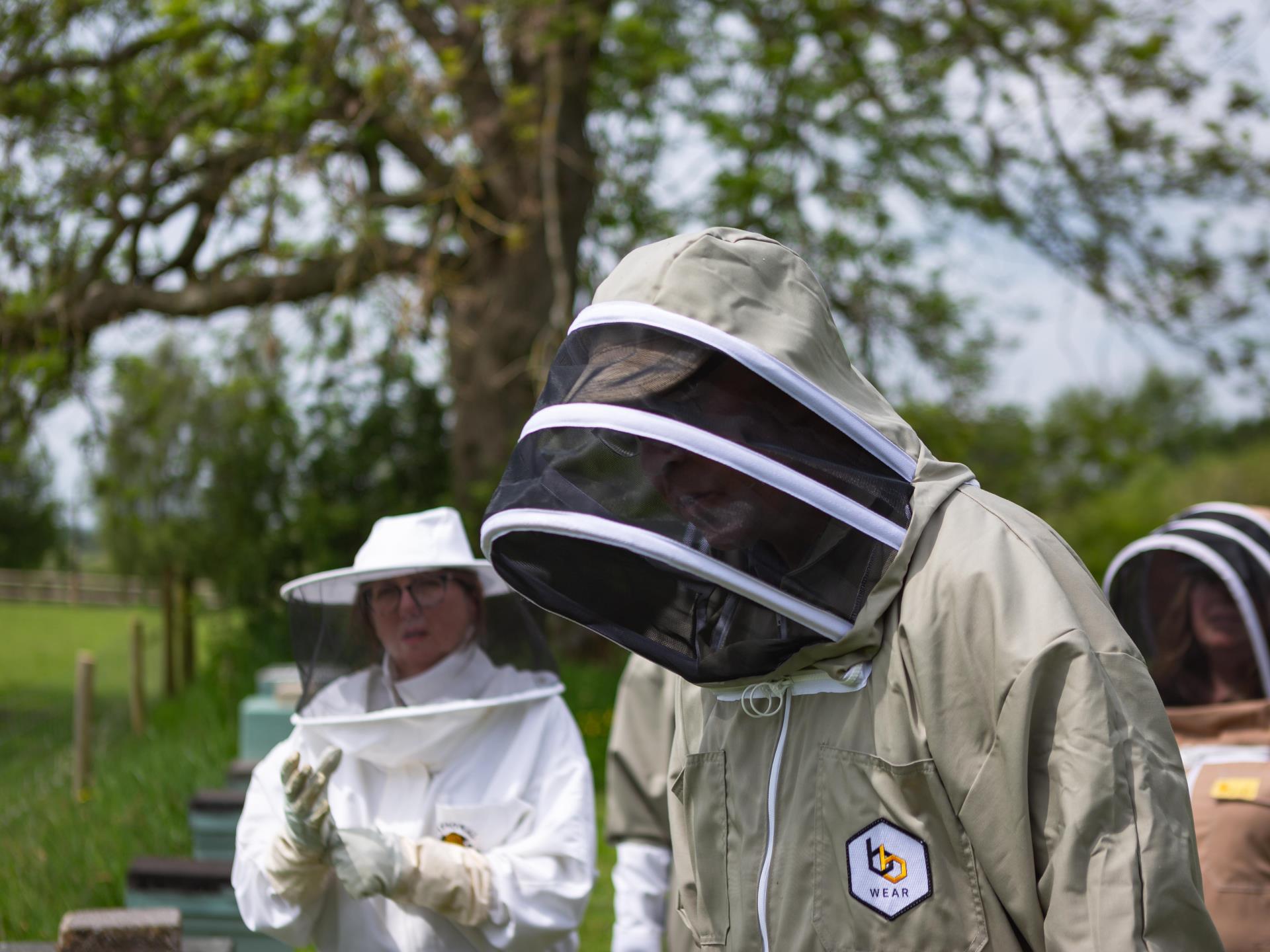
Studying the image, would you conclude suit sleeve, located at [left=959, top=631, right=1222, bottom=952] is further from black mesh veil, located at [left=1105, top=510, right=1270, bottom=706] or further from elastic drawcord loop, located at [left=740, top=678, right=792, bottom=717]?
black mesh veil, located at [left=1105, top=510, right=1270, bottom=706]

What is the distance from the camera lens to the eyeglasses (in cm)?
300

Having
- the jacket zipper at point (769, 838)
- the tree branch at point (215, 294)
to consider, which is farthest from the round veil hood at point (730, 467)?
the tree branch at point (215, 294)

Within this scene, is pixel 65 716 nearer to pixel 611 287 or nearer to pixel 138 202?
pixel 138 202

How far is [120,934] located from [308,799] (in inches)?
32.2

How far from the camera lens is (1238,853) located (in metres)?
2.62

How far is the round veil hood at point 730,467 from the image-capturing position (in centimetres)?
162

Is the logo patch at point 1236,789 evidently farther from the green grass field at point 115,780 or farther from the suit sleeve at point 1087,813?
the green grass field at point 115,780

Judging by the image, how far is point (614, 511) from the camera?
5.46 ft

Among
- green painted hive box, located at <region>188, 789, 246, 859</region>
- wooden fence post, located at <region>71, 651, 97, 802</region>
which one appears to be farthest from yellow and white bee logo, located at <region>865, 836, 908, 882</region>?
wooden fence post, located at <region>71, 651, 97, 802</region>

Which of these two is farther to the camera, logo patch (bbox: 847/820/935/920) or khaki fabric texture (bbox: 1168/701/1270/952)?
khaki fabric texture (bbox: 1168/701/1270/952)

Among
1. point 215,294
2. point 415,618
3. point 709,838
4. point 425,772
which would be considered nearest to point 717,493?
point 709,838

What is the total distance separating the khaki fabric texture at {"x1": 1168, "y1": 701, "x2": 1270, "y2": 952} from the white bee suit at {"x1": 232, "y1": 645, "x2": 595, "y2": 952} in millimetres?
1438

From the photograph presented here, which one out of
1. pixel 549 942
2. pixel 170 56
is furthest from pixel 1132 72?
pixel 549 942

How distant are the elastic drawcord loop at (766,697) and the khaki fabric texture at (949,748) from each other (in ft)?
0.08
